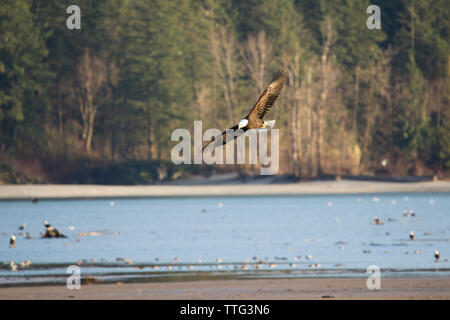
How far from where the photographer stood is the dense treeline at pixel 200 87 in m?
74.6

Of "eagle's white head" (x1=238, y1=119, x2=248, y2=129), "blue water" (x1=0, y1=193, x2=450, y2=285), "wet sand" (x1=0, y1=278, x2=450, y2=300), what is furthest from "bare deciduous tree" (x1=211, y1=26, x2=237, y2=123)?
"eagle's white head" (x1=238, y1=119, x2=248, y2=129)

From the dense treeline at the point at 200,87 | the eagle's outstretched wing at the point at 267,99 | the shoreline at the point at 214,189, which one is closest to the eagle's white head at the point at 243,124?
the eagle's outstretched wing at the point at 267,99

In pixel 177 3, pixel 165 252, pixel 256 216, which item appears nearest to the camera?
pixel 165 252

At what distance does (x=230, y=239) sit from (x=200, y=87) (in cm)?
4843

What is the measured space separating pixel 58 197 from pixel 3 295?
48.8 metres

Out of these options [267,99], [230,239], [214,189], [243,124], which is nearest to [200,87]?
[214,189]

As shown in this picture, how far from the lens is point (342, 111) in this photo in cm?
7956

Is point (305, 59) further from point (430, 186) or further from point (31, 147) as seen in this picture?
point (31, 147)

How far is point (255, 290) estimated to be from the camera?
2005 cm

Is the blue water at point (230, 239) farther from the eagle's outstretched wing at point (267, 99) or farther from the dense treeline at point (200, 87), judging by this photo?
the dense treeline at point (200, 87)

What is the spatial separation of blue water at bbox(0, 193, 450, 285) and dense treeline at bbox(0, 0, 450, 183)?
606 inches

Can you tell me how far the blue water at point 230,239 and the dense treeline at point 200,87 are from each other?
50.5 ft

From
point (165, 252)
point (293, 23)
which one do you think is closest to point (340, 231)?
point (165, 252)

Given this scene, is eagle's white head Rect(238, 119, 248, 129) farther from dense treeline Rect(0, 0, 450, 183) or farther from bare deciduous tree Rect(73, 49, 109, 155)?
bare deciduous tree Rect(73, 49, 109, 155)
